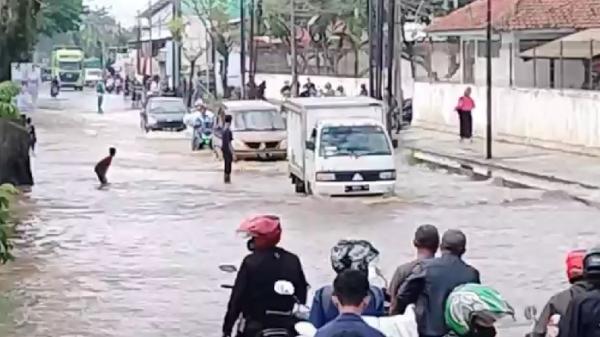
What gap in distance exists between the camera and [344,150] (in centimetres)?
2945

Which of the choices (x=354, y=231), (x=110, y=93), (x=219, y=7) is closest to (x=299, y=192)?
(x=354, y=231)

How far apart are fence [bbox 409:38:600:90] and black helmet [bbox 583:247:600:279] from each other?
35.9 m

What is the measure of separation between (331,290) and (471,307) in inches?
28.1

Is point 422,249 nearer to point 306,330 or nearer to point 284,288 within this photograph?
point 284,288

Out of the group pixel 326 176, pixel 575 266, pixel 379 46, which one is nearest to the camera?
pixel 575 266

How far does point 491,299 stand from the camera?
7367 mm

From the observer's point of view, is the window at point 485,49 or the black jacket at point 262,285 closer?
the black jacket at point 262,285

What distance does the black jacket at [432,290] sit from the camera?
8.16 meters

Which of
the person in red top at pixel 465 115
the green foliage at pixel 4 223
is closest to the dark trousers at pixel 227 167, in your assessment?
the person in red top at pixel 465 115

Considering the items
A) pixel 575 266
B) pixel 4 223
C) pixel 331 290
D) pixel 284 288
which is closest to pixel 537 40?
pixel 4 223

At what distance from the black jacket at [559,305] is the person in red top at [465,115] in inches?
1478

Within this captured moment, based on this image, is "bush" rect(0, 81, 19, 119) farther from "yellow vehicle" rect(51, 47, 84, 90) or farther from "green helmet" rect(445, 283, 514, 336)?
"yellow vehicle" rect(51, 47, 84, 90)

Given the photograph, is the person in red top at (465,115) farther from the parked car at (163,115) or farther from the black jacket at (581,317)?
the black jacket at (581,317)

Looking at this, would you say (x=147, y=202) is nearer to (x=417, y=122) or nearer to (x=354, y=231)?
(x=354, y=231)
